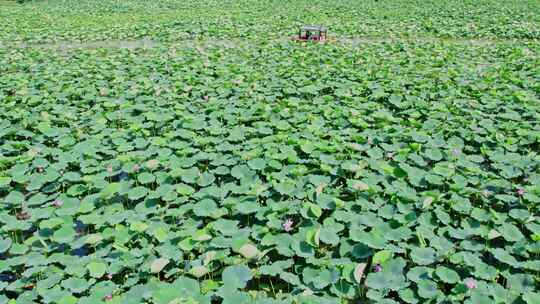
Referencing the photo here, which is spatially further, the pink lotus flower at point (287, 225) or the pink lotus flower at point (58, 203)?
the pink lotus flower at point (58, 203)

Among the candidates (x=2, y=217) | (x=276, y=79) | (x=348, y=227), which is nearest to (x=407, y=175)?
(x=348, y=227)

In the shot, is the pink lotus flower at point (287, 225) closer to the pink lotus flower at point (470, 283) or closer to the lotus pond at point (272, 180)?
the lotus pond at point (272, 180)

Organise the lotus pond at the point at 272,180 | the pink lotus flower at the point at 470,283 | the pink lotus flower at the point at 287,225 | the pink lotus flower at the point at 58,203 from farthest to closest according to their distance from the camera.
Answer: the pink lotus flower at the point at 58,203 → the pink lotus flower at the point at 287,225 → the lotus pond at the point at 272,180 → the pink lotus flower at the point at 470,283

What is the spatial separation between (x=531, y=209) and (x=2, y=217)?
3077 mm

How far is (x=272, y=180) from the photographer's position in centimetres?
303

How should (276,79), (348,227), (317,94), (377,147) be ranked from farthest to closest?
(276,79)
(317,94)
(377,147)
(348,227)

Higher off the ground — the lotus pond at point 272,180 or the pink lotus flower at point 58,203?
the lotus pond at point 272,180

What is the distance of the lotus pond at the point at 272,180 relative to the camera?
221cm

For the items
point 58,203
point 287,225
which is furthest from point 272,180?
point 58,203

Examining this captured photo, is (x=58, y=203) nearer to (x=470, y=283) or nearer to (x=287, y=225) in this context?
(x=287, y=225)

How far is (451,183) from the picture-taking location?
3.00 m

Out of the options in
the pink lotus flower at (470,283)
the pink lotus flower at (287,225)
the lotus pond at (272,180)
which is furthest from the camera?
the pink lotus flower at (287,225)

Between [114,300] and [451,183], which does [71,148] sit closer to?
[114,300]

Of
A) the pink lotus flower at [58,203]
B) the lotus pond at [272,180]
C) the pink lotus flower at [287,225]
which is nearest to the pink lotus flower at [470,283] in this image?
the lotus pond at [272,180]
